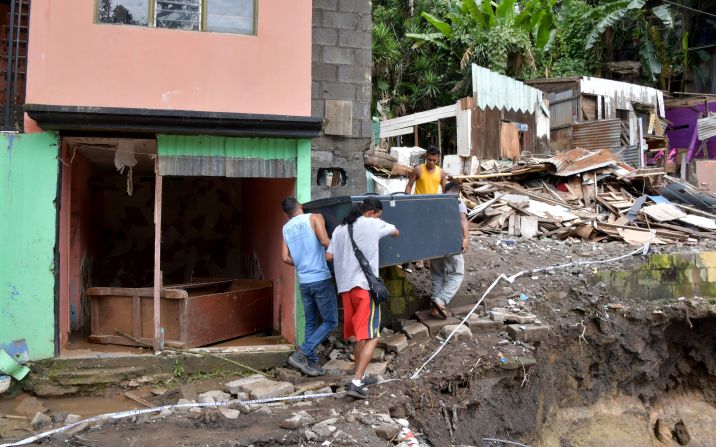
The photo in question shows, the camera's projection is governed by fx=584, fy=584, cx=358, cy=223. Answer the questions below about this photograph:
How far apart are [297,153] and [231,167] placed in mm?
764

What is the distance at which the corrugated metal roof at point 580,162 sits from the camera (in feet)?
41.4

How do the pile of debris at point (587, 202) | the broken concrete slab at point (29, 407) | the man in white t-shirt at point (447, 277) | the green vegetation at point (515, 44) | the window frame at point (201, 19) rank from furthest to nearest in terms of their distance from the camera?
1. the green vegetation at point (515, 44)
2. the pile of debris at point (587, 202)
3. the man in white t-shirt at point (447, 277)
4. the window frame at point (201, 19)
5. the broken concrete slab at point (29, 407)

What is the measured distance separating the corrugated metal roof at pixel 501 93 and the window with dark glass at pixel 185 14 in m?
9.29

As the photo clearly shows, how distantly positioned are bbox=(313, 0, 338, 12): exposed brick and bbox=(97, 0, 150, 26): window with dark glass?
2000mm

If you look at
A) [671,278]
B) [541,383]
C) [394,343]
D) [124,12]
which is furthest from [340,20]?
[671,278]

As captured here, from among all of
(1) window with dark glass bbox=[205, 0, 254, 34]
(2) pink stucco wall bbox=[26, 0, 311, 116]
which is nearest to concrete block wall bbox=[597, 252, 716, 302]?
(2) pink stucco wall bbox=[26, 0, 311, 116]

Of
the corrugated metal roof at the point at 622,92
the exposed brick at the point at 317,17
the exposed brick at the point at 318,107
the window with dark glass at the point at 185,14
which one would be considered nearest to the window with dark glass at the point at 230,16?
the window with dark glass at the point at 185,14

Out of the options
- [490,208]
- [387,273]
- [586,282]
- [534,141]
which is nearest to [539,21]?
[534,141]

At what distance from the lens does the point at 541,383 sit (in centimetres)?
731

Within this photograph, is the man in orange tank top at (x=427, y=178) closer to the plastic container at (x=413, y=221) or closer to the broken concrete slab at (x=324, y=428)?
the plastic container at (x=413, y=221)

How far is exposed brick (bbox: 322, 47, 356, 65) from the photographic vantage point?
24.0 ft

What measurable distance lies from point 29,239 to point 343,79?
13.2 ft

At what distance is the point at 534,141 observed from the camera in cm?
1678

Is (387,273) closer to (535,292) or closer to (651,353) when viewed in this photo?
(535,292)
